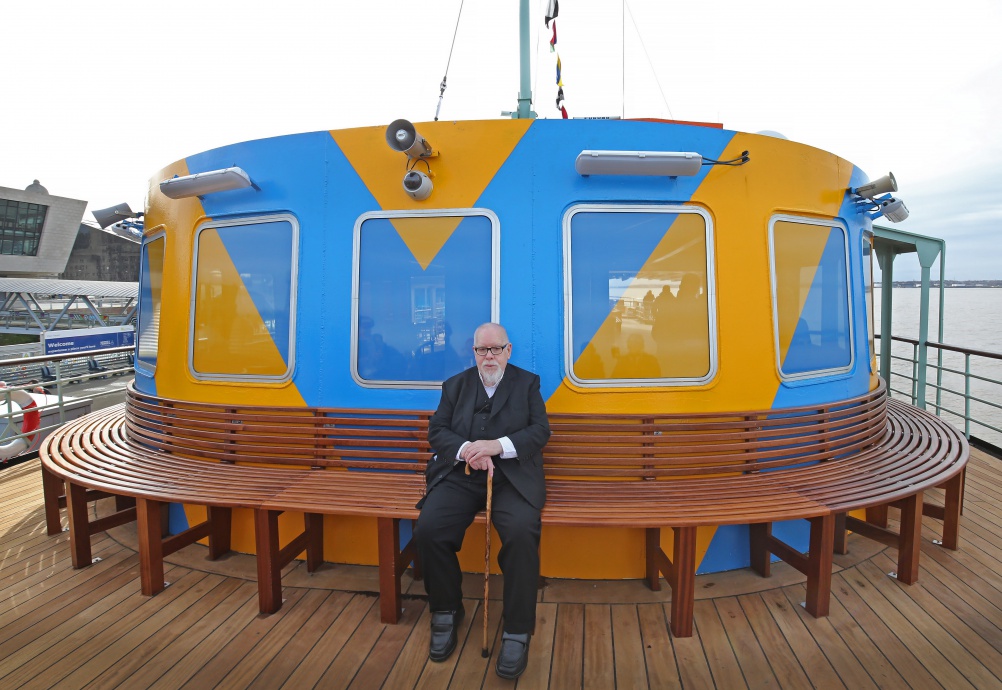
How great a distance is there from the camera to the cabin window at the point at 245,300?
3000 mm

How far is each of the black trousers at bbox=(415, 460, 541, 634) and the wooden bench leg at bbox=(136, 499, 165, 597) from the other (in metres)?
1.47

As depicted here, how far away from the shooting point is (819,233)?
3102mm

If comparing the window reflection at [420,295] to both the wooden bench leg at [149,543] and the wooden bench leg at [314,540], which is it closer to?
the wooden bench leg at [314,540]

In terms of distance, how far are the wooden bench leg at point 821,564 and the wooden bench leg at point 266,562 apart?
258 cm

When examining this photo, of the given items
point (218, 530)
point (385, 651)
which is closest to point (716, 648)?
point (385, 651)

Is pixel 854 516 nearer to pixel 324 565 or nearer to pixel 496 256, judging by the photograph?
pixel 496 256

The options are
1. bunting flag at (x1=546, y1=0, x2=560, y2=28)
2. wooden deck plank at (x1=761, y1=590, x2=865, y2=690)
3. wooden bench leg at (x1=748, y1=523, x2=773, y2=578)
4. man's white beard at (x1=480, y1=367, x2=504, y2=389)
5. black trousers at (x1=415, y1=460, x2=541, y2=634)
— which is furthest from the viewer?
bunting flag at (x1=546, y1=0, x2=560, y2=28)

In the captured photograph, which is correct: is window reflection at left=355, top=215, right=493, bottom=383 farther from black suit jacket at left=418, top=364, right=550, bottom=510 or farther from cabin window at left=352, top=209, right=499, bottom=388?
black suit jacket at left=418, top=364, right=550, bottom=510

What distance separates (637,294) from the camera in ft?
9.20

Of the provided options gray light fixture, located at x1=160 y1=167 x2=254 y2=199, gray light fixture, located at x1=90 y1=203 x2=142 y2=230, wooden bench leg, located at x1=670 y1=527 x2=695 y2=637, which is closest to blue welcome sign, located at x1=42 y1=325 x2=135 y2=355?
gray light fixture, located at x1=90 y1=203 x2=142 y2=230

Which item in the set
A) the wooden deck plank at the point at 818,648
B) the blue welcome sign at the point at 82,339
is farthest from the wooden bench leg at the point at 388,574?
the blue welcome sign at the point at 82,339

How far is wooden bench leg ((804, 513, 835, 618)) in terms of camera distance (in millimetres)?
2406

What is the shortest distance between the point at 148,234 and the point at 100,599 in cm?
239

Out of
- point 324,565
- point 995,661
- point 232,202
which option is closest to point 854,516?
point 995,661
